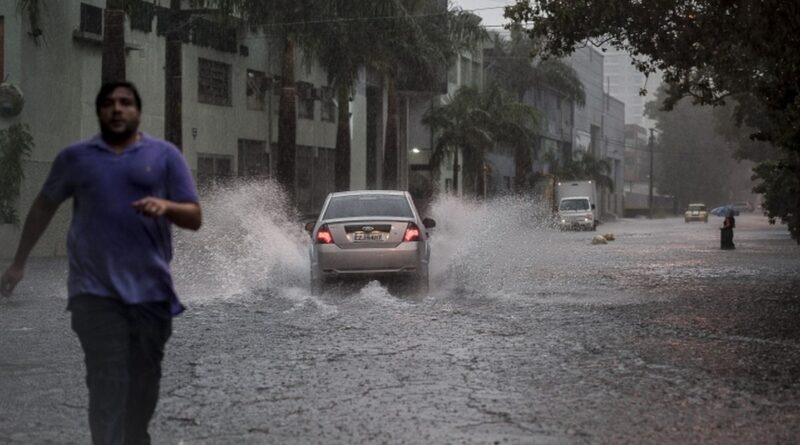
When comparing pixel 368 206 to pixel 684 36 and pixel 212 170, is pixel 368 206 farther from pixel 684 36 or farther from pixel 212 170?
pixel 212 170

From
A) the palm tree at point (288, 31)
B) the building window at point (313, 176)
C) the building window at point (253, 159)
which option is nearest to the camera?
the palm tree at point (288, 31)

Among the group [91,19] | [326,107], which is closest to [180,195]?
[91,19]

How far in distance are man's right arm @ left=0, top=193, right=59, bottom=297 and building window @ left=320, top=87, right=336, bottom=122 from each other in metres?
43.6

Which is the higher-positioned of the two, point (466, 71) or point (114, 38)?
point (466, 71)

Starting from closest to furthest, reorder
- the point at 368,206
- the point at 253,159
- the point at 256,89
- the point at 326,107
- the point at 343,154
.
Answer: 1. the point at 368,206
2. the point at 343,154
3. the point at 253,159
4. the point at 256,89
5. the point at 326,107

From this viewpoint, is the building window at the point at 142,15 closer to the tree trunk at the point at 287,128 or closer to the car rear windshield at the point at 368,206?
the tree trunk at the point at 287,128

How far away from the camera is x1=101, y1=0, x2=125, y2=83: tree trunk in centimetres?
2755

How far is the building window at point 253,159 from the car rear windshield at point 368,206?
987 inches

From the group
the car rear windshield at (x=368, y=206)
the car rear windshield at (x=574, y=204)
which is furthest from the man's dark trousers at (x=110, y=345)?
the car rear windshield at (x=574, y=204)

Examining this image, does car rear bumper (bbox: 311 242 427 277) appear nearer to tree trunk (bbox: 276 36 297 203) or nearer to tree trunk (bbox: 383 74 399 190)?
tree trunk (bbox: 276 36 297 203)

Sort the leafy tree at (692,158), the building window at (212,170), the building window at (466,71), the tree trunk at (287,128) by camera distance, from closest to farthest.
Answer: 1. the tree trunk at (287,128)
2. the building window at (212,170)
3. the building window at (466,71)
4. the leafy tree at (692,158)

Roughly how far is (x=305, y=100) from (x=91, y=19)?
1652 cm

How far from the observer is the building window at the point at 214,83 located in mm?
40844

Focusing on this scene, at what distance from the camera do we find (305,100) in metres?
48.8
